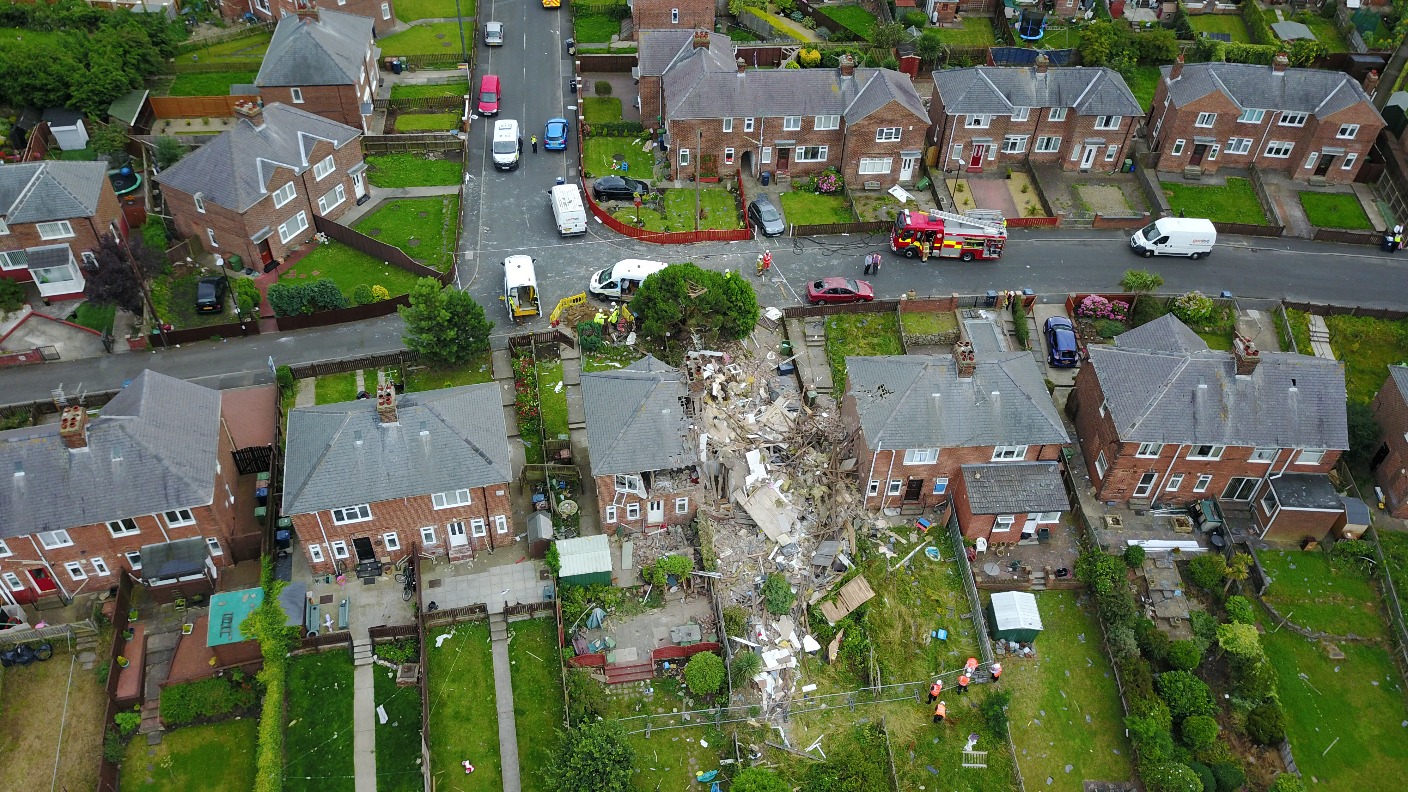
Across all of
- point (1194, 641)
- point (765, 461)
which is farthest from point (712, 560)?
point (1194, 641)

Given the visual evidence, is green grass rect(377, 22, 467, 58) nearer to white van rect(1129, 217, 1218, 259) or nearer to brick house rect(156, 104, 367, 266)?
brick house rect(156, 104, 367, 266)

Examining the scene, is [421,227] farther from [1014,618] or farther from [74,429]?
[1014,618]

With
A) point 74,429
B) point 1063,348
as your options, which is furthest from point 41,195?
point 1063,348

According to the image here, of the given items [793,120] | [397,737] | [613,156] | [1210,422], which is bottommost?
[397,737]

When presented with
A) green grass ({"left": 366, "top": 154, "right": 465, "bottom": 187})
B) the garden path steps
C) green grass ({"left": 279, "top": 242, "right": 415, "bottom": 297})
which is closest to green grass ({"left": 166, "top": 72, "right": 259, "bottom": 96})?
green grass ({"left": 366, "top": 154, "right": 465, "bottom": 187})

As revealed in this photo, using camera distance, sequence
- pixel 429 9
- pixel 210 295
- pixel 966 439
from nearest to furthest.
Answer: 1. pixel 966 439
2. pixel 210 295
3. pixel 429 9

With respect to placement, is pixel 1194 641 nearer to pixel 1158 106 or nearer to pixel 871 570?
pixel 871 570

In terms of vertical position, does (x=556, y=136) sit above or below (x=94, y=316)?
above

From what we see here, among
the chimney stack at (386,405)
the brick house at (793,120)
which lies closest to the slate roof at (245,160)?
the chimney stack at (386,405)
